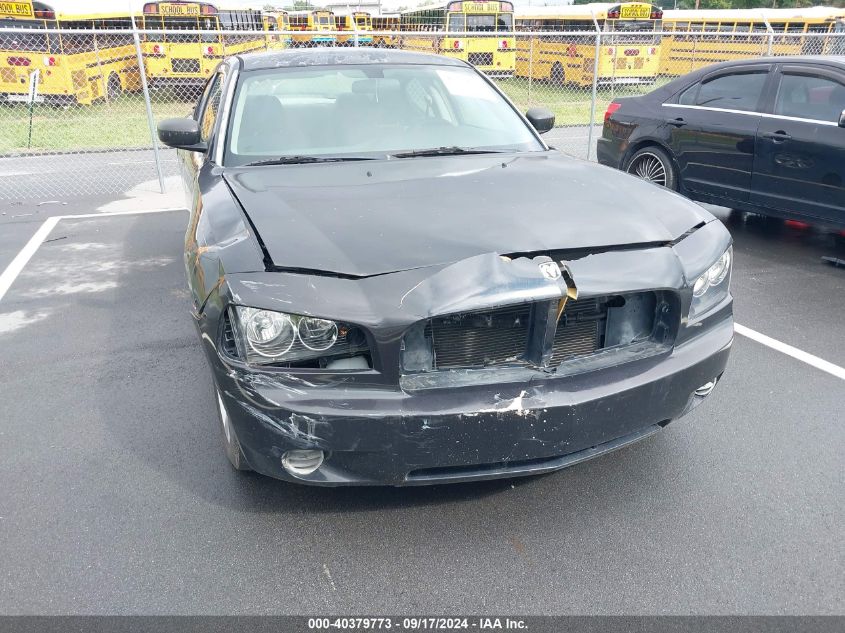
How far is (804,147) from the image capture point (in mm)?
5766

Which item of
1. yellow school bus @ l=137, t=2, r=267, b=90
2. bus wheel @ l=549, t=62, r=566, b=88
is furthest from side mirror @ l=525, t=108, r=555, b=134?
bus wheel @ l=549, t=62, r=566, b=88

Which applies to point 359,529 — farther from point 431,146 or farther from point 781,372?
point 781,372

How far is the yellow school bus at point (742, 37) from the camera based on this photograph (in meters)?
17.4

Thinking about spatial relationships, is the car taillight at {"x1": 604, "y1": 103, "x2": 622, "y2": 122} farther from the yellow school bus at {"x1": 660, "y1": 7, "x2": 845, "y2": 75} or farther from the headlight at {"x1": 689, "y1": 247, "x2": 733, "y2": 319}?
the yellow school bus at {"x1": 660, "y1": 7, "x2": 845, "y2": 75}

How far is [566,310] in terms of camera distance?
2396 mm

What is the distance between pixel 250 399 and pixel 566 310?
111 centimetres

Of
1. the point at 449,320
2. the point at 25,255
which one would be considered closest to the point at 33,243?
the point at 25,255

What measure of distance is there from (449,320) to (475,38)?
18.3 m

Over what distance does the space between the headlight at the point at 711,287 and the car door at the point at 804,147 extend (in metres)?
3.60

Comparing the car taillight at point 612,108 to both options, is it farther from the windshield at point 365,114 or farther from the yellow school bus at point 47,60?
the yellow school bus at point 47,60

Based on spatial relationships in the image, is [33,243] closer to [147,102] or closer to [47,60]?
[147,102]

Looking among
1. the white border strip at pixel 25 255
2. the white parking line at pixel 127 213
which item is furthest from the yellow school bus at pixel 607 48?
the white border strip at pixel 25 255

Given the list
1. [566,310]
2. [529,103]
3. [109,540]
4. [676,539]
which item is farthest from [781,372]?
[529,103]

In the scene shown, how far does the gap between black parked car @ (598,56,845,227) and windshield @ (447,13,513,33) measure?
13631 mm
